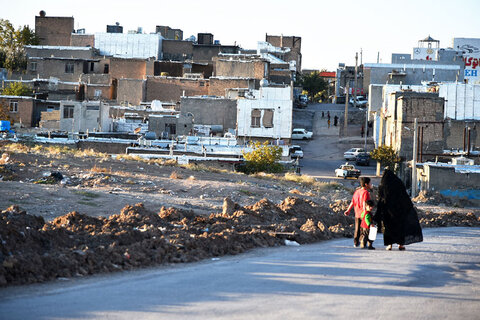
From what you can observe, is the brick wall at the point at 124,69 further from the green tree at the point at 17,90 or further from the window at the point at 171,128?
the window at the point at 171,128

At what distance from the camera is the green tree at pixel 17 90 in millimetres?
73875

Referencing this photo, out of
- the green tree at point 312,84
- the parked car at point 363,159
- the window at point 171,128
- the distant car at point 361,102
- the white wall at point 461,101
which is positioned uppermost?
the green tree at point 312,84

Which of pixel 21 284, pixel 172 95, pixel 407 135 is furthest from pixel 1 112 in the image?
pixel 21 284

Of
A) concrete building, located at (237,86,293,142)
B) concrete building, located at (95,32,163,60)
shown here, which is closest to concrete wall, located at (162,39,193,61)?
concrete building, located at (95,32,163,60)

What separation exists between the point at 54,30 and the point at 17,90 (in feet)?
57.7

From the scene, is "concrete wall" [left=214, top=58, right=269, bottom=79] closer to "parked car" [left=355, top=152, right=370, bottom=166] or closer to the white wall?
"parked car" [left=355, top=152, right=370, bottom=166]

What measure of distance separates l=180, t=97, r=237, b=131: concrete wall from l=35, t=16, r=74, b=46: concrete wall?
30885 millimetres

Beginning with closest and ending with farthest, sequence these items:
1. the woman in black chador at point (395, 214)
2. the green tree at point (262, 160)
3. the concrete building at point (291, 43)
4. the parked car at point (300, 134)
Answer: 1. the woman in black chador at point (395, 214)
2. the green tree at point (262, 160)
3. the parked car at point (300, 134)
4. the concrete building at point (291, 43)

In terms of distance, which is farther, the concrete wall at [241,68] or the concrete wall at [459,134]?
the concrete wall at [241,68]

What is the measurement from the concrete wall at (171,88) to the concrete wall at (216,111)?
31.5ft

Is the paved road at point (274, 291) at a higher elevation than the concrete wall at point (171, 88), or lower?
lower

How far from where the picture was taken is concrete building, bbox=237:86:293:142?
6431 cm

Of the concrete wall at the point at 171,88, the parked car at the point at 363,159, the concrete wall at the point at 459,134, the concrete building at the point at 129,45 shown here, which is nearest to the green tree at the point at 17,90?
the concrete wall at the point at 171,88

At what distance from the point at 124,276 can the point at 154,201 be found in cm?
1031
